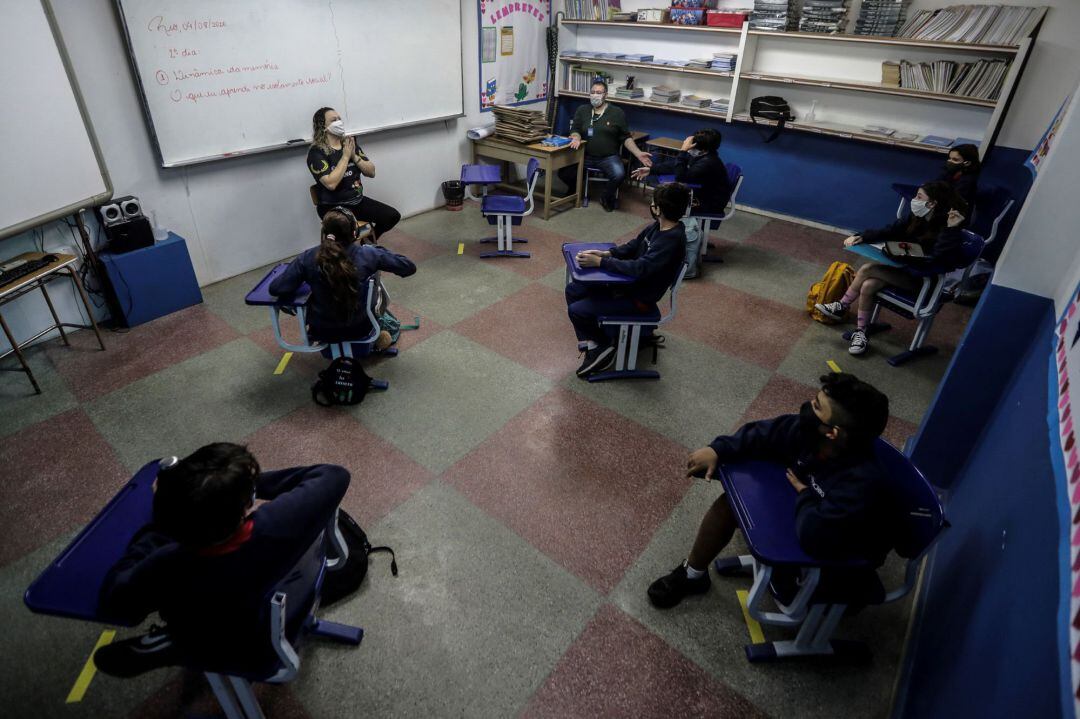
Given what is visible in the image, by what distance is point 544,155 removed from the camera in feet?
19.9

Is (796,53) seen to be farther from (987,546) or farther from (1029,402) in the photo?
(987,546)

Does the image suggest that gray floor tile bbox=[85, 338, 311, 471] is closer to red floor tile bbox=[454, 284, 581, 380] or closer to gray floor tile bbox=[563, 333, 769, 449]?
red floor tile bbox=[454, 284, 581, 380]

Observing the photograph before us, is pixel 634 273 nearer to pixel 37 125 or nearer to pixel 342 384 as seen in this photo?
pixel 342 384

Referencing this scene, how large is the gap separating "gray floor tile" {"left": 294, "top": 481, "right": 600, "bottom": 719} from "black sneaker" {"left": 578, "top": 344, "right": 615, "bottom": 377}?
1.34 meters

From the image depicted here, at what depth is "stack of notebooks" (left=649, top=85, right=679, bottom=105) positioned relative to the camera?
6641mm

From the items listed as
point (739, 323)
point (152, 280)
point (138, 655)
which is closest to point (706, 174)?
point (739, 323)

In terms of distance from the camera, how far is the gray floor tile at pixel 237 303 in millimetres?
4257

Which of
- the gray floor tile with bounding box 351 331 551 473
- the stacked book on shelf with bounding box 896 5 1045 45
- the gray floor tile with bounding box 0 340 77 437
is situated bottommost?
the gray floor tile with bounding box 0 340 77 437

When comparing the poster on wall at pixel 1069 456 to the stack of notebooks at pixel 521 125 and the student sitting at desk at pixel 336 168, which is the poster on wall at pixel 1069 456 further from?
the stack of notebooks at pixel 521 125

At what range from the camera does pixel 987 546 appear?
184cm

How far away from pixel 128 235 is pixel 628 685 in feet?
13.8

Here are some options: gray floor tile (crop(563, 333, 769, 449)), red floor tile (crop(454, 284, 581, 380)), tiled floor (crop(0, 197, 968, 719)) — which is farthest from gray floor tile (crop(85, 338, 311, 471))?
gray floor tile (crop(563, 333, 769, 449))

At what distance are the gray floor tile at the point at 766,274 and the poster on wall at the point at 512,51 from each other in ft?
10.7

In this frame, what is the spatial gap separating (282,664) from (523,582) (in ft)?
3.48
